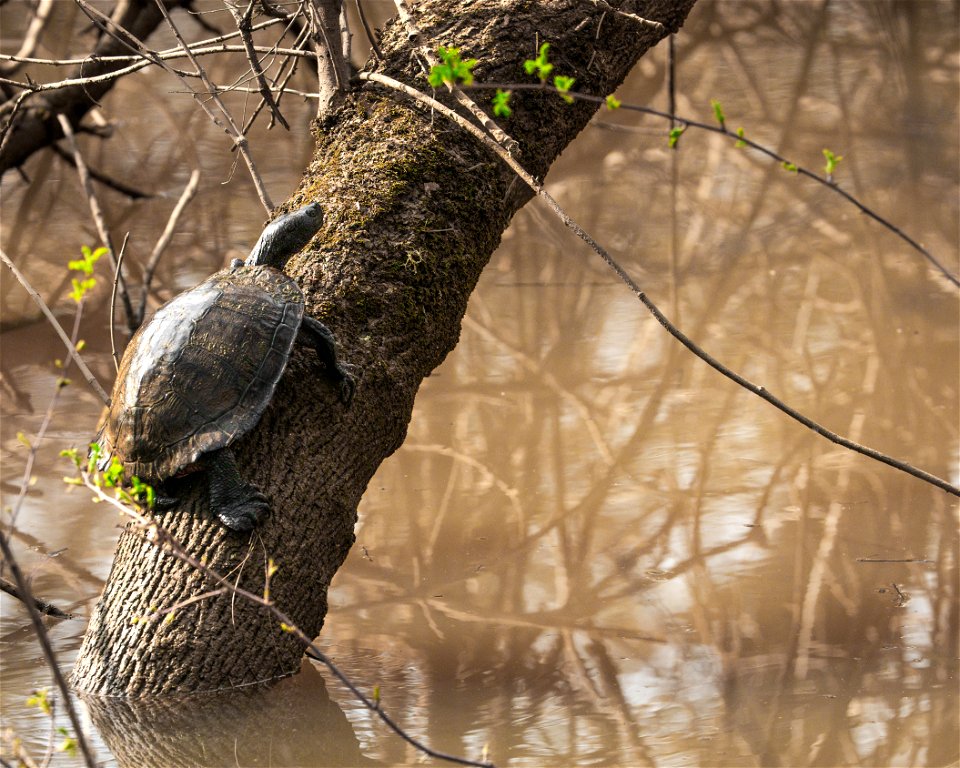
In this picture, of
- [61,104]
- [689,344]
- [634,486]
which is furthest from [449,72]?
[61,104]

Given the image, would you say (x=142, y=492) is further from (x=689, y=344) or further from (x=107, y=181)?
(x=107, y=181)

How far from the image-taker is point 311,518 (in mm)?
2455

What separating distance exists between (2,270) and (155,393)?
148 inches

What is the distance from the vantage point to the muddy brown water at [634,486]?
235 centimetres

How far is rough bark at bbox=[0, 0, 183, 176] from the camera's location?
4.84 meters

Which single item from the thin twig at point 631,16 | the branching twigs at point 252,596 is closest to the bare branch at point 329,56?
the thin twig at point 631,16

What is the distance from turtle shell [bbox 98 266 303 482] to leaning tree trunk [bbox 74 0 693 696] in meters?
0.10

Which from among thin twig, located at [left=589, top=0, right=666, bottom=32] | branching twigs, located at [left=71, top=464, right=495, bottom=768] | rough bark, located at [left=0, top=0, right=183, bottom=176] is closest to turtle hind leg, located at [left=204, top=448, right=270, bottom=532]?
branching twigs, located at [left=71, top=464, right=495, bottom=768]

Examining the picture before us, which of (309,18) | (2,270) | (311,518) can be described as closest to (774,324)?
(309,18)

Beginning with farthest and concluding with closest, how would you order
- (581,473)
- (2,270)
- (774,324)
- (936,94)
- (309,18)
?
(936,94), (2,270), (774,324), (581,473), (309,18)

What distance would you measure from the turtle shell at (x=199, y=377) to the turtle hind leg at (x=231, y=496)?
4 centimetres

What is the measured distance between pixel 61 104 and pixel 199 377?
3096mm

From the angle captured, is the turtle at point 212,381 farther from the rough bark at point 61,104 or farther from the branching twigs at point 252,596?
the rough bark at point 61,104

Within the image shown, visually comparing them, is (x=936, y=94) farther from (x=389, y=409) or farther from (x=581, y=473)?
(x=389, y=409)
